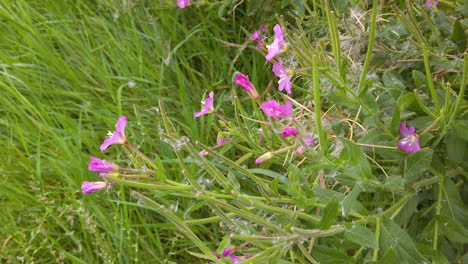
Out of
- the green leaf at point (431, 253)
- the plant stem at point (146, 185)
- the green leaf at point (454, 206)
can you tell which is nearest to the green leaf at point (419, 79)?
the green leaf at point (454, 206)

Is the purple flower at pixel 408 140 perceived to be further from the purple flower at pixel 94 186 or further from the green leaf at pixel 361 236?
the purple flower at pixel 94 186

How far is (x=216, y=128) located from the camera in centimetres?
131

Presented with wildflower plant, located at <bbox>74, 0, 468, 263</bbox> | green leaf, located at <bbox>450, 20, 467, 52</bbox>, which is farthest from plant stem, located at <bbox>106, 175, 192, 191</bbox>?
green leaf, located at <bbox>450, 20, 467, 52</bbox>

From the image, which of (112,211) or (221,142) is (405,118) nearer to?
(221,142)

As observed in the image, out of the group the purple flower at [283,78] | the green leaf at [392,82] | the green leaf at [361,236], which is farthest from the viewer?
the green leaf at [392,82]

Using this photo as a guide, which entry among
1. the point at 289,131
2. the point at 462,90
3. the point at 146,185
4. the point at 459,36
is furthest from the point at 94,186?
the point at 459,36

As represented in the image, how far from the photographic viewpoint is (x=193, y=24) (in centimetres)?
232

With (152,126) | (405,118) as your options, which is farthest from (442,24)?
(152,126)

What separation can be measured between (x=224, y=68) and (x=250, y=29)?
21cm

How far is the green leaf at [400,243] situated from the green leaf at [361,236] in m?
0.05

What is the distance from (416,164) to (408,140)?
0.23ft

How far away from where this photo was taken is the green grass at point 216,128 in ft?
3.35

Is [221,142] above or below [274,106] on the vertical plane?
below

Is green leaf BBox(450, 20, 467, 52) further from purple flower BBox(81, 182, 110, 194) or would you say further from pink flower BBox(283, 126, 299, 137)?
purple flower BBox(81, 182, 110, 194)
